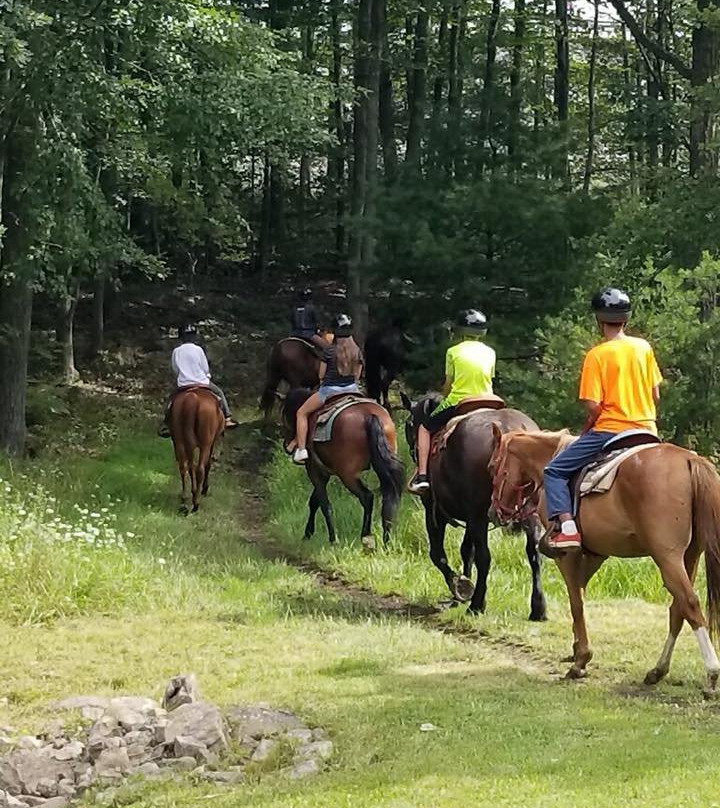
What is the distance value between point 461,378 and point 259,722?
4.58 meters

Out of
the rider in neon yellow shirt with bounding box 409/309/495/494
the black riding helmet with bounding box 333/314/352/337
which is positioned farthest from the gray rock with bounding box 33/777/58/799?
the black riding helmet with bounding box 333/314/352/337

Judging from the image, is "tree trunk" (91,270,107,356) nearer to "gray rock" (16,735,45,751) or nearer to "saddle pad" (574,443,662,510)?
"saddle pad" (574,443,662,510)

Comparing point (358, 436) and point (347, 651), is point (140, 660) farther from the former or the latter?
point (358, 436)

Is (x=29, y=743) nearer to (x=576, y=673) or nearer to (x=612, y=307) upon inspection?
(x=576, y=673)

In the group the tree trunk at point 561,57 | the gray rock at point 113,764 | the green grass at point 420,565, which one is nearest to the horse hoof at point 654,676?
the green grass at point 420,565

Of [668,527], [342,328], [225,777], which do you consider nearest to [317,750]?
[225,777]

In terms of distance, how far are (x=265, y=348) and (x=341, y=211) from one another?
9.37m

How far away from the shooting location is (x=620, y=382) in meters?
7.39

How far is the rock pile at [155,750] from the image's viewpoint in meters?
6.02

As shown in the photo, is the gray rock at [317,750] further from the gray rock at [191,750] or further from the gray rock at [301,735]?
the gray rock at [191,750]

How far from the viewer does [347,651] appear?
8.33 meters

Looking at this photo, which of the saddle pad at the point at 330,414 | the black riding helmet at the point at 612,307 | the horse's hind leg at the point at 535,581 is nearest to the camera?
the black riding helmet at the point at 612,307

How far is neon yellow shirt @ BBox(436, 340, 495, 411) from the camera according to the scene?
10289 millimetres

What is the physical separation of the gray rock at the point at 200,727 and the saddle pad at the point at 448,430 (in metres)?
4.02
